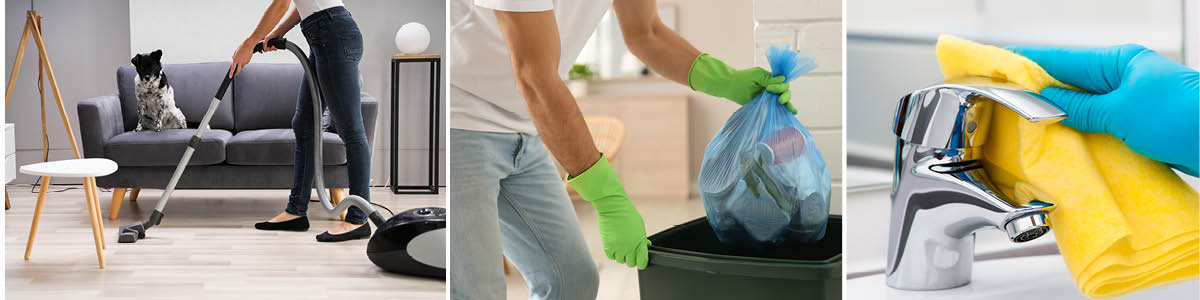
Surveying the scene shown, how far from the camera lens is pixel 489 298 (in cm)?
82

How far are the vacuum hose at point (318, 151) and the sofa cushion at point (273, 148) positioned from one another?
2 cm

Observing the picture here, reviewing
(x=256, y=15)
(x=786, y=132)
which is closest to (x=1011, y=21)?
(x=786, y=132)

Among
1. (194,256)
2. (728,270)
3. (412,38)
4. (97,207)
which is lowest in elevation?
(194,256)

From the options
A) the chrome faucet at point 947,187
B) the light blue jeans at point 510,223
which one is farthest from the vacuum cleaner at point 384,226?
the chrome faucet at point 947,187

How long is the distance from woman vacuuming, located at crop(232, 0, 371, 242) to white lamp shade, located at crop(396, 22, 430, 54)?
0.31 ft

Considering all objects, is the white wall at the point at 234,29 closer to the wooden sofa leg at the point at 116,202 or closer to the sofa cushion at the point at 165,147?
the sofa cushion at the point at 165,147

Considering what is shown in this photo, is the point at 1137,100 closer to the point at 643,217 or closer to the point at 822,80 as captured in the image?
the point at 822,80

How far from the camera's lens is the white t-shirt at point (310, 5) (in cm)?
163

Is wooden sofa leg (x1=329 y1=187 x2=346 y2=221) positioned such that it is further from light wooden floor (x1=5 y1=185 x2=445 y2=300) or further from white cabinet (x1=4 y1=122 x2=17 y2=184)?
white cabinet (x1=4 y1=122 x2=17 y2=184)

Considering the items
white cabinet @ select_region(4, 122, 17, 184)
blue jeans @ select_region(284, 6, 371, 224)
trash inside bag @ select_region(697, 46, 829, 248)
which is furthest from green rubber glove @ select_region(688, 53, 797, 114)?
white cabinet @ select_region(4, 122, 17, 184)

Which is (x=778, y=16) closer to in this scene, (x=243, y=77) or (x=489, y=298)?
(x=489, y=298)

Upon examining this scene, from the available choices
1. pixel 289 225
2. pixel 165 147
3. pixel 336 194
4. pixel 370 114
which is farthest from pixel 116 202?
pixel 370 114

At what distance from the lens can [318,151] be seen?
1.79m

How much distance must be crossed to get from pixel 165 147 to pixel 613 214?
4.92 feet
